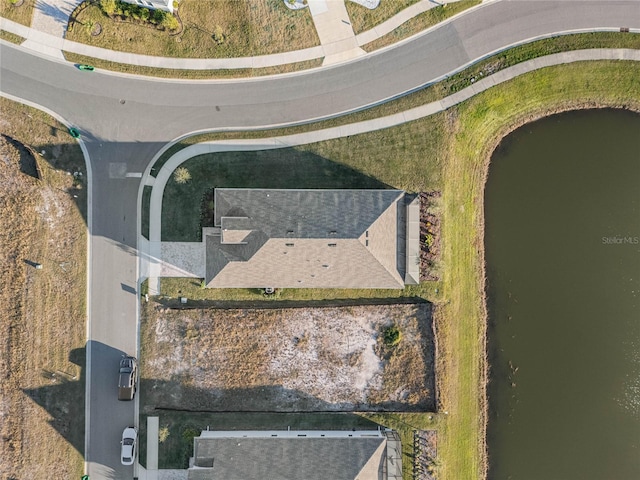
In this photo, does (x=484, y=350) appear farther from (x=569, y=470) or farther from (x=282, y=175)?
(x=282, y=175)

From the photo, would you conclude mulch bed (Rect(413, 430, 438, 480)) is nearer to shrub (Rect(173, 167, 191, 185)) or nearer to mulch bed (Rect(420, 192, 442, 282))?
mulch bed (Rect(420, 192, 442, 282))

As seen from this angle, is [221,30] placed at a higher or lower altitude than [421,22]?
lower

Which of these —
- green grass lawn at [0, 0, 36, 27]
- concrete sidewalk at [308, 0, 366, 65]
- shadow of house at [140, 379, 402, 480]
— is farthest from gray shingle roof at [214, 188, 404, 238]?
green grass lawn at [0, 0, 36, 27]

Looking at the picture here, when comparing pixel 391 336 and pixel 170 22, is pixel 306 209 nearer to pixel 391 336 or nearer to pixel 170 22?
pixel 391 336

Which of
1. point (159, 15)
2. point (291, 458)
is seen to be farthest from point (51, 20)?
point (291, 458)

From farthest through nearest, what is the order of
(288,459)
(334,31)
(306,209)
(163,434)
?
(334,31) → (163,434) → (288,459) → (306,209)

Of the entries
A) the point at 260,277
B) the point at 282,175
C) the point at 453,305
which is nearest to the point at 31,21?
the point at 282,175
